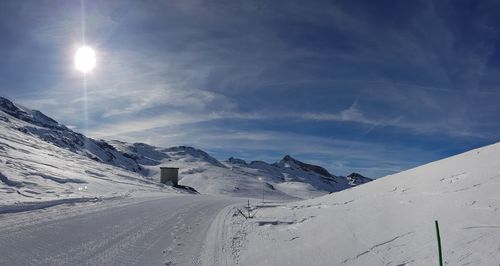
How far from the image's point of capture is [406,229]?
966 cm

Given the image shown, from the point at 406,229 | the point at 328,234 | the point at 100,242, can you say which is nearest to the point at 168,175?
the point at 100,242

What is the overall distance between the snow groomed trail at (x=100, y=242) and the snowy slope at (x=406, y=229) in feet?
5.51

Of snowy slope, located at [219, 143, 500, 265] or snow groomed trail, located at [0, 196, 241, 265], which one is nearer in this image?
snowy slope, located at [219, 143, 500, 265]

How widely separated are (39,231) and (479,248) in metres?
11.5

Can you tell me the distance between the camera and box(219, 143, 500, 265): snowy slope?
785 cm

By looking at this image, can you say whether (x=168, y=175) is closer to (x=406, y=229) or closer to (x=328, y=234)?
(x=328, y=234)

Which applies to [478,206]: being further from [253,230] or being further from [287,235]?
[253,230]

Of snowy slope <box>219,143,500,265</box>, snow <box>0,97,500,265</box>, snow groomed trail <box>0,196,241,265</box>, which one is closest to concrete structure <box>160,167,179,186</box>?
snow <box>0,97,500,265</box>

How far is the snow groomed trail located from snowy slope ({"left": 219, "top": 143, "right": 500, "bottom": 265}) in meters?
1.68

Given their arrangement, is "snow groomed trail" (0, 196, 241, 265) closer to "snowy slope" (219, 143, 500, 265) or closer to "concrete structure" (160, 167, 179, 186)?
"snowy slope" (219, 143, 500, 265)

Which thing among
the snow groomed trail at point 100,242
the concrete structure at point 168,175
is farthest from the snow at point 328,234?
the concrete structure at point 168,175

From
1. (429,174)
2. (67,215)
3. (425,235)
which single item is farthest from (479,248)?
(67,215)

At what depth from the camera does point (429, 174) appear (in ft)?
50.0

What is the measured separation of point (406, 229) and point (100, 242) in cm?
802
